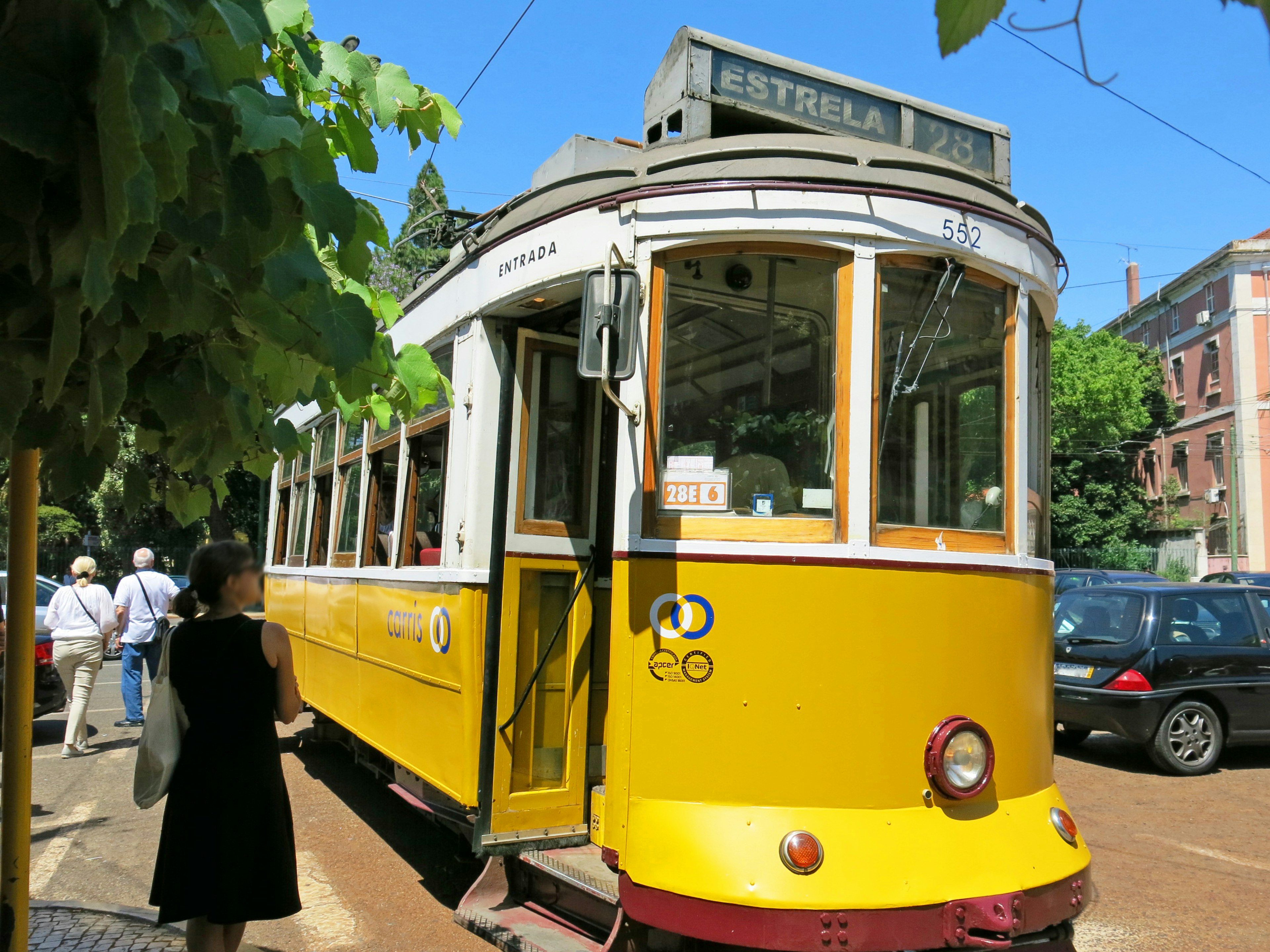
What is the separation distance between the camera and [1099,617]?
9320 millimetres

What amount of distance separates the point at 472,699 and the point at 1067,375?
123 feet

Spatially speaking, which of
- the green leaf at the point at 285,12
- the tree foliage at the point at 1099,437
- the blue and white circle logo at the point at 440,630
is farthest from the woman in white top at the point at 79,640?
the tree foliage at the point at 1099,437

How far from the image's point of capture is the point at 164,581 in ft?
32.9

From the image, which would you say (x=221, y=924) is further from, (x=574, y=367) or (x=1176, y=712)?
(x=1176, y=712)

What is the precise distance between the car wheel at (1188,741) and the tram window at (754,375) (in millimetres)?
6370

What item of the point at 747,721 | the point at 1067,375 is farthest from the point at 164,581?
the point at 1067,375

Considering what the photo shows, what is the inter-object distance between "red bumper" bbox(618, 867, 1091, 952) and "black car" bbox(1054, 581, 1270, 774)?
581 cm

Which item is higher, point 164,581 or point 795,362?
point 795,362

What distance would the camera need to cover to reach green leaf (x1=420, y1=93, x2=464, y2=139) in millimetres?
3066

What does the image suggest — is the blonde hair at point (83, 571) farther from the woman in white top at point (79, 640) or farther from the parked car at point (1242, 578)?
the parked car at point (1242, 578)

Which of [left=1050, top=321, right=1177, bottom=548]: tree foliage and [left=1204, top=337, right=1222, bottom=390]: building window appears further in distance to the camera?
[left=1050, top=321, right=1177, bottom=548]: tree foliage

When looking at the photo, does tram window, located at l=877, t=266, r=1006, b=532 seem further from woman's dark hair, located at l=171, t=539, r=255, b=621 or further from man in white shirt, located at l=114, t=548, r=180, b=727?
man in white shirt, located at l=114, t=548, r=180, b=727

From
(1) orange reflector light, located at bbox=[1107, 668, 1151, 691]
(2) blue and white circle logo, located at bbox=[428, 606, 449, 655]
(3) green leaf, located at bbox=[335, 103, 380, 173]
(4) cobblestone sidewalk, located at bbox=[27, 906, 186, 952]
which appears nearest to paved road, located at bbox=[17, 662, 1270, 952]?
(4) cobblestone sidewalk, located at bbox=[27, 906, 186, 952]

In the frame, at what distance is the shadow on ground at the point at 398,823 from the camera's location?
5555 mm
